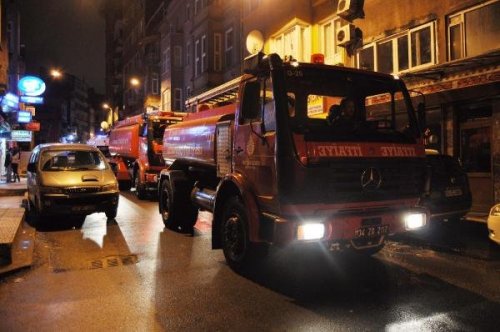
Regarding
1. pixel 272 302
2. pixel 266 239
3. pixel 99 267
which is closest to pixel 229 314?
pixel 272 302

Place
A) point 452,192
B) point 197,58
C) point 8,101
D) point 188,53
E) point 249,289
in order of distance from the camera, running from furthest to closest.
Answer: point 188,53, point 197,58, point 8,101, point 452,192, point 249,289

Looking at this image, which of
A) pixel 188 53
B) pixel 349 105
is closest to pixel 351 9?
pixel 349 105

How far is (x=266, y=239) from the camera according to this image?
17.6 feet

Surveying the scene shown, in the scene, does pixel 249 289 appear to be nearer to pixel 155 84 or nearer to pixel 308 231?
pixel 308 231

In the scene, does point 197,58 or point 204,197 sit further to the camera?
point 197,58

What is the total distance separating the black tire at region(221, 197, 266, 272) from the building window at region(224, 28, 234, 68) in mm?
18587

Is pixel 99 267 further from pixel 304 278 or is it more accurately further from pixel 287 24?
pixel 287 24

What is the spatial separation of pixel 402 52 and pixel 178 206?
9.36m

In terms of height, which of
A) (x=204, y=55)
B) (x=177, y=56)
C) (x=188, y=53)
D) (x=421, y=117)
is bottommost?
(x=421, y=117)

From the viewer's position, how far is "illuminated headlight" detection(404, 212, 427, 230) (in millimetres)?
5668

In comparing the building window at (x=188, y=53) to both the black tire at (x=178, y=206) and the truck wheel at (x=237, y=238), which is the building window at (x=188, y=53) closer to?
the black tire at (x=178, y=206)

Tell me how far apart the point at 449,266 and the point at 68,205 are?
769 cm

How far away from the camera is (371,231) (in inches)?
211

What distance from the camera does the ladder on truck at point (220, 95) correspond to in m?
7.14
